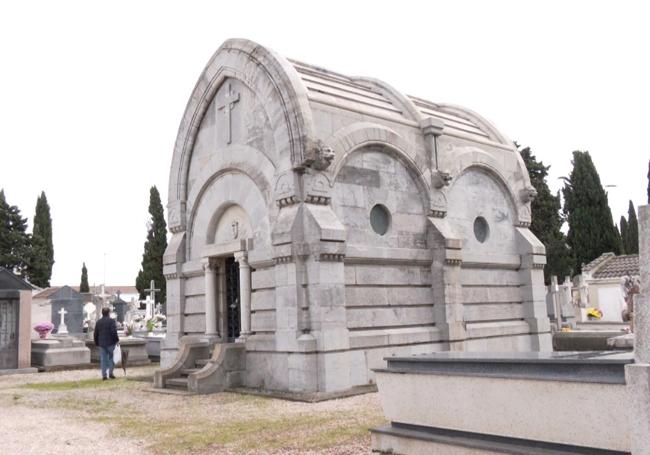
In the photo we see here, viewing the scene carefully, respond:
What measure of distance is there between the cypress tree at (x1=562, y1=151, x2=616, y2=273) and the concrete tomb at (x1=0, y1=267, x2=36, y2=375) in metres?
30.4

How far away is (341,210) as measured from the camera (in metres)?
12.1

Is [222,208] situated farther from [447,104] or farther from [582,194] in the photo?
[582,194]

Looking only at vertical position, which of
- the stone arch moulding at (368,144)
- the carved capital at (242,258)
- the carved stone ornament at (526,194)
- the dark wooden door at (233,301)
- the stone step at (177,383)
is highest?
the stone arch moulding at (368,144)

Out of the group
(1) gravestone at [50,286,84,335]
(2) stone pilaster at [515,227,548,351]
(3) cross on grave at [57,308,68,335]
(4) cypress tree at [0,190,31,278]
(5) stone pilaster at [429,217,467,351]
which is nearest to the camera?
(5) stone pilaster at [429,217,467,351]

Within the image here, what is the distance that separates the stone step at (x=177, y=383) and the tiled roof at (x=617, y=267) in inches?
880

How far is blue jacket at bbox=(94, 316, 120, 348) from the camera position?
14.9m

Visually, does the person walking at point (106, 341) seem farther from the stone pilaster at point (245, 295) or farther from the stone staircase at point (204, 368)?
the stone pilaster at point (245, 295)

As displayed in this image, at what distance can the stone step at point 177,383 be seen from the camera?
12344 millimetres

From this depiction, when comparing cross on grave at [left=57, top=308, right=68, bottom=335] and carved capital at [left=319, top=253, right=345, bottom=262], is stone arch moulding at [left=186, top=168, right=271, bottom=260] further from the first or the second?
cross on grave at [left=57, top=308, right=68, bottom=335]

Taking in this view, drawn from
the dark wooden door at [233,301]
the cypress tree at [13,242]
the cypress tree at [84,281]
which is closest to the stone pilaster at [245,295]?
the dark wooden door at [233,301]

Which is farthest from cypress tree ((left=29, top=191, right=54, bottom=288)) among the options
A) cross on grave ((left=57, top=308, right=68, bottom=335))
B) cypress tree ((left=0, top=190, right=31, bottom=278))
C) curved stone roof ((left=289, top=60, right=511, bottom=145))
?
curved stone roof ((left=289, top=60, right=511, bottom=145))

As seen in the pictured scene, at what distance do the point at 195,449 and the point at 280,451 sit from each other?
1.07 metres

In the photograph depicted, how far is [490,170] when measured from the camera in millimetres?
15719

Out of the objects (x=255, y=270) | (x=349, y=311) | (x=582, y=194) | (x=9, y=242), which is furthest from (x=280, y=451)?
(x=9, y=242)
